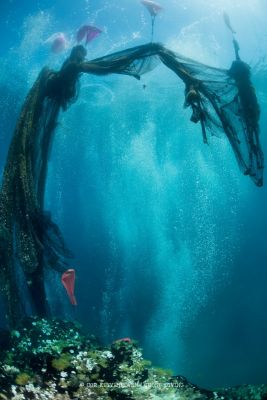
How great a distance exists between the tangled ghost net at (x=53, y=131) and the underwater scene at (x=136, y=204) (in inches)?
0.9

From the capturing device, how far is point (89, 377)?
3.50 metres

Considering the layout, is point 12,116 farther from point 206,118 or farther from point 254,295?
point 254,295

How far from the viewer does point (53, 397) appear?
115 inches

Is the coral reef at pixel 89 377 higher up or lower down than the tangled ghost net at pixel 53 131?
lower down

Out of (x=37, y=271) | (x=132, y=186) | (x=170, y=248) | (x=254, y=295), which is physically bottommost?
(x=37, y=271)

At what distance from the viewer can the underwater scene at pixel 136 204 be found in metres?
4.05

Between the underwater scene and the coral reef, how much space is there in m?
0.02

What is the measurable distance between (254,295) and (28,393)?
41669mm

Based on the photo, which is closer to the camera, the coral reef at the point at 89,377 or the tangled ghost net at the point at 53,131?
the coral reef at the point at 89,377

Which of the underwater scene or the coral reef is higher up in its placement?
the underwater scene

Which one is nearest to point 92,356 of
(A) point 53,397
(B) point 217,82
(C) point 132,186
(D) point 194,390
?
(A) point 53,397

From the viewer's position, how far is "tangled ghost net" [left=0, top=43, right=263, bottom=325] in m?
4.05

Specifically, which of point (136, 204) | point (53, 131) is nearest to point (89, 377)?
point (53, 131)

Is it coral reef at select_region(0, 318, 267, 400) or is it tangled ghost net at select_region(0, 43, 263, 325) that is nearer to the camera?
coral reef at select_region(0, 318, 267, 400)
